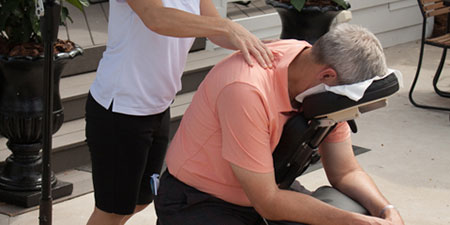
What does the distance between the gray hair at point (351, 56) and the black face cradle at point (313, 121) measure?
4cm

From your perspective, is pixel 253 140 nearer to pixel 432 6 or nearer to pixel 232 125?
pixel 232 125

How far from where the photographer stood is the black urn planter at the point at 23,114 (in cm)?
332

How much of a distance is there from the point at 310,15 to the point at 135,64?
2.12 meters

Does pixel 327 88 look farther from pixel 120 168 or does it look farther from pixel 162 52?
pixel 120 168

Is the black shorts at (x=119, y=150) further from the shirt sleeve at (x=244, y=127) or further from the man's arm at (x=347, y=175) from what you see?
the man's arm at (x=347, y=175)

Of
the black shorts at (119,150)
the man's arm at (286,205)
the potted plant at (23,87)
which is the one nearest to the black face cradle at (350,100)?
the man's arm at (286,205)

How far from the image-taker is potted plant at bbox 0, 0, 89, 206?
131 inches

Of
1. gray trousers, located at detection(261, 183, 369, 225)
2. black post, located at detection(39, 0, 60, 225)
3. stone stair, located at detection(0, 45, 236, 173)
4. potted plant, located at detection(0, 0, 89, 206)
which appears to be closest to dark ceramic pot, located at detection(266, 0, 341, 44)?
stone stair, located at detection(0, 45, 236, 173)

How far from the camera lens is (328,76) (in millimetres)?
2027

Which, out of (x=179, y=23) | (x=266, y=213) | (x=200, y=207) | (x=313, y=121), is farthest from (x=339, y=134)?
(x=179, y=23)

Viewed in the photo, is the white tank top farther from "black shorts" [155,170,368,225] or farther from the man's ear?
the man's ear

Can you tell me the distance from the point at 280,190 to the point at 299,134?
0.17 meters

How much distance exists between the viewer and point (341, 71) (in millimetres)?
1995

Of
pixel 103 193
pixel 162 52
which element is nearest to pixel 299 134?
pixel 162 52
